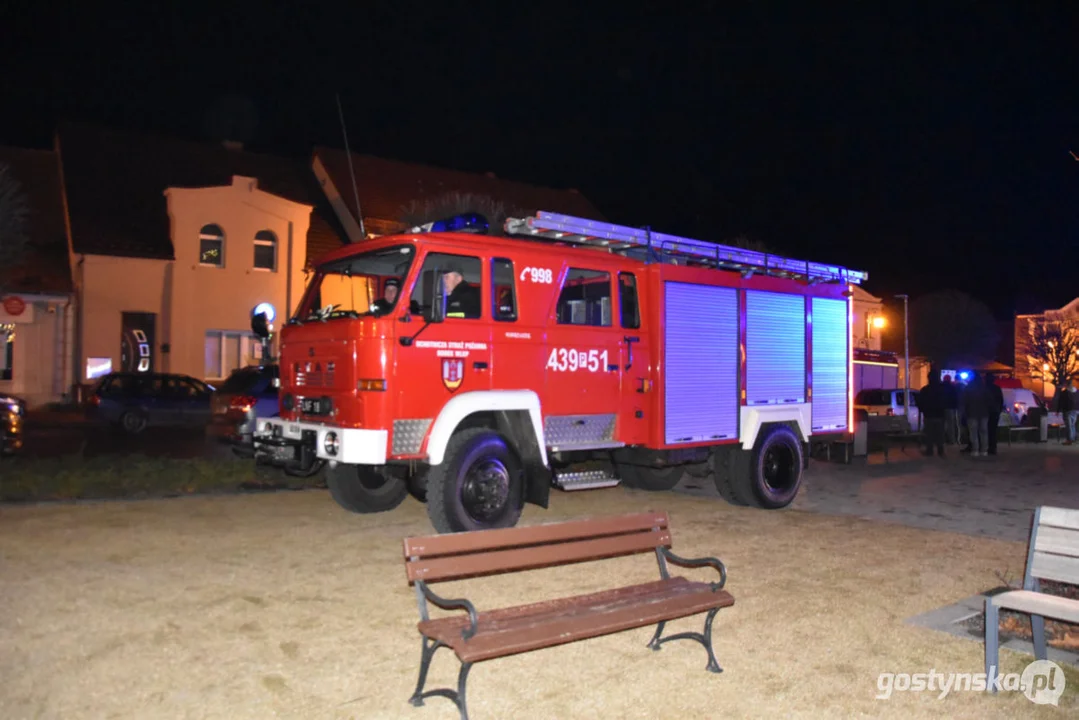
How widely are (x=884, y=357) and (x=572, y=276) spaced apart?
2530 cm

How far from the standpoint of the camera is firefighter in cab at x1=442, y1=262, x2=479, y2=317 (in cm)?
827

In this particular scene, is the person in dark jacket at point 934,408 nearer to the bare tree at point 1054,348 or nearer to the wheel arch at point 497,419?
the wheel arch at point 497,419

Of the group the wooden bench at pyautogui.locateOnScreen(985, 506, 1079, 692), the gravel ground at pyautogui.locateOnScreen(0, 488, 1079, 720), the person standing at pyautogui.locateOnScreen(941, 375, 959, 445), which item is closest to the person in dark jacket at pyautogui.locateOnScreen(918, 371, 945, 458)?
the person standing at pyautogui.locateOnScreen(941, 375, 959, 445)

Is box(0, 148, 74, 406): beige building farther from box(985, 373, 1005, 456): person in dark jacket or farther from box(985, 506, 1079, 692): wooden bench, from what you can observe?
box(985, 506, 1079, 692): wooden bench

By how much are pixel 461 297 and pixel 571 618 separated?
4.30 m

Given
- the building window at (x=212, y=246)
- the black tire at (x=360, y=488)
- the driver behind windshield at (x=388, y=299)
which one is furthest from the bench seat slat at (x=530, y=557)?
the building window at (x=212, y=246)

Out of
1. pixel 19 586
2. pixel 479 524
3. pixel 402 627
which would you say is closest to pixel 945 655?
pixel 402 627

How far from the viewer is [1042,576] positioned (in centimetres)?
514

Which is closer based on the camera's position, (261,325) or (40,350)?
(261,325)

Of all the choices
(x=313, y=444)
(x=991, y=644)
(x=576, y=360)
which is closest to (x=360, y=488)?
(x=313, y=444)

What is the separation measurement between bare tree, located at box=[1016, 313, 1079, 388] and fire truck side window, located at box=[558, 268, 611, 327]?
5705cm

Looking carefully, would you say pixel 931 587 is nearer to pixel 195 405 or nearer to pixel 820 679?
pixel 820 679

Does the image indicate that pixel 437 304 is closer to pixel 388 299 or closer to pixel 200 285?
pixel 388 299

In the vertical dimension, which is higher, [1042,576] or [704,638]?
[1042,576]
